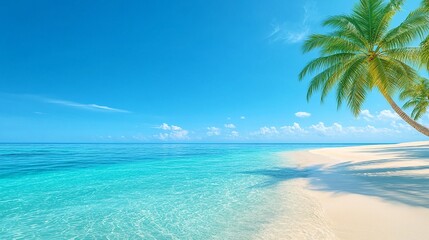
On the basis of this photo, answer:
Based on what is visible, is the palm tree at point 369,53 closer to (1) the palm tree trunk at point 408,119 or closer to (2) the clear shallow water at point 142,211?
(1) the palm tree trunk at point 408,119

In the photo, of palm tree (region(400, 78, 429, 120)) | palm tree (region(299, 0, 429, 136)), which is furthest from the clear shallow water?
palm tree (region(400, 78, 429, 120))

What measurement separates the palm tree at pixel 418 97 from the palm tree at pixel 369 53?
8.81 m

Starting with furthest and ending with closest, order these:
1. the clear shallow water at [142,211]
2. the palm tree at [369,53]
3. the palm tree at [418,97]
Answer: the palm tree at [418,97] → the palm tree at [369,53] → the clear shallow water at [142,211]

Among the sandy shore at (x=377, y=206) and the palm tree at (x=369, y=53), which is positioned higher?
the palm tree at (x=369, y=53)

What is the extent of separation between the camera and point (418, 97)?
69.0 feet

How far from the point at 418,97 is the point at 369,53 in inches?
609

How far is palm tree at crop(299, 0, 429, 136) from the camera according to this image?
10438 millimetres

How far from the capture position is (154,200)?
7.23 metres

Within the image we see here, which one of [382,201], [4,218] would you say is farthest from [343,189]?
[4,218]

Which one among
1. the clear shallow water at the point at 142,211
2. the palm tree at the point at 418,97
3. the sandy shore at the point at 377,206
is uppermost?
the palm tree at the point at 418,97

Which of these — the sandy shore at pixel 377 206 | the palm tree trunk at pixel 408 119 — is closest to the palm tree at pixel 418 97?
the palm tree trunk at pixel 408 119

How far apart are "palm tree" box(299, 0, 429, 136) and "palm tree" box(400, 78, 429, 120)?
8813 millimetres

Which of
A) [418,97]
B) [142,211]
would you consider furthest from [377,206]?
[418,97]

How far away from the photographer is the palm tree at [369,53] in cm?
1044
